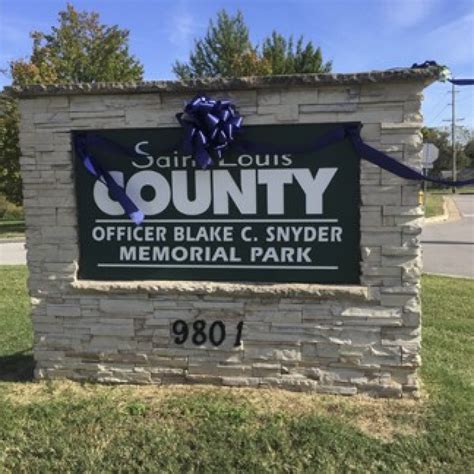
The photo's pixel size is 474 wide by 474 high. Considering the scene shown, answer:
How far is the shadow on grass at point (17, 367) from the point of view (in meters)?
4.73

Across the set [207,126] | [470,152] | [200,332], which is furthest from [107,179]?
[470,152]

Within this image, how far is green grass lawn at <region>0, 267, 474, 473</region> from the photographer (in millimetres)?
3410

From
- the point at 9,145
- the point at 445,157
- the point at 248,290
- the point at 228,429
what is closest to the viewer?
the point at 228,429

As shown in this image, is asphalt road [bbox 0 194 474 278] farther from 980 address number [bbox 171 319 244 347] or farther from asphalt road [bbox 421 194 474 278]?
980 address number [bbox 171 319 244 347]

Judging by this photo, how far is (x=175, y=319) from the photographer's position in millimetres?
4379

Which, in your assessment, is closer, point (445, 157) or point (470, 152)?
point (445, 157)

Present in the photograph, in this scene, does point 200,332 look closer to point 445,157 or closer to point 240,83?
point 240,83

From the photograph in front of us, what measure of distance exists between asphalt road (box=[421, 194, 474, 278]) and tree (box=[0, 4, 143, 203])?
12.8 metres

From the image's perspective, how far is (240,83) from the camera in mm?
4090

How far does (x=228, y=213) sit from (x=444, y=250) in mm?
11334

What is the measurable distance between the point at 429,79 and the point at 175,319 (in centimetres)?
232

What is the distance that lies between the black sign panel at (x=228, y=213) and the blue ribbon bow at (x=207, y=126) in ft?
0.38

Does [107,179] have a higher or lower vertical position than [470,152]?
lower

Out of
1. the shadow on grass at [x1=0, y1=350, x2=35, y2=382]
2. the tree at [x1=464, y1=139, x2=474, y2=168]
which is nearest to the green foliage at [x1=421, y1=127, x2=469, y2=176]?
the tree at [x1=464, y1=139, x2=474, y2=168]
